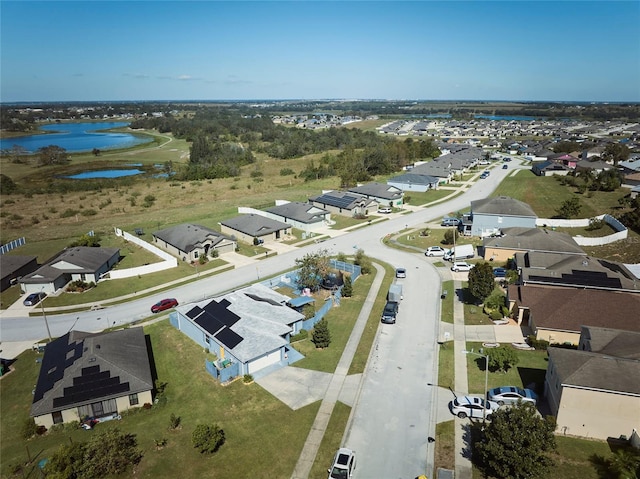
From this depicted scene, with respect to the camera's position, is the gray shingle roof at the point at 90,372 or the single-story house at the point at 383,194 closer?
the gray shingle roof at the point at 90,372

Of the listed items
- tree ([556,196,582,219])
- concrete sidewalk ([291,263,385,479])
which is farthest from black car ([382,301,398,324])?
tree ([556,196,582,219])

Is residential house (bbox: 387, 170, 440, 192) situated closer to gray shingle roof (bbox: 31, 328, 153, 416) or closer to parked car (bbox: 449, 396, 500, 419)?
parked car (bbox: 449, 396, 500, 419)

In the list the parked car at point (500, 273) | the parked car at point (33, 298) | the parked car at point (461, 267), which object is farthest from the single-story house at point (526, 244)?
the parked car at point (33, 298)

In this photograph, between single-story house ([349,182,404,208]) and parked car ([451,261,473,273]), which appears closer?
parked car ([451,261,473,273])

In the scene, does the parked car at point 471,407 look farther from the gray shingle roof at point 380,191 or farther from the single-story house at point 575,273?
the gray shingle roof at point 380,191

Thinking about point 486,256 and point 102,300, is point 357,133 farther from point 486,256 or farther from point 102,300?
point 102,300

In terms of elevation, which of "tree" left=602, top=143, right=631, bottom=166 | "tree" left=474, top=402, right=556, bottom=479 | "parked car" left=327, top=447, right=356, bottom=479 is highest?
"tree" left=602, top=143, right=631, bottom=166
